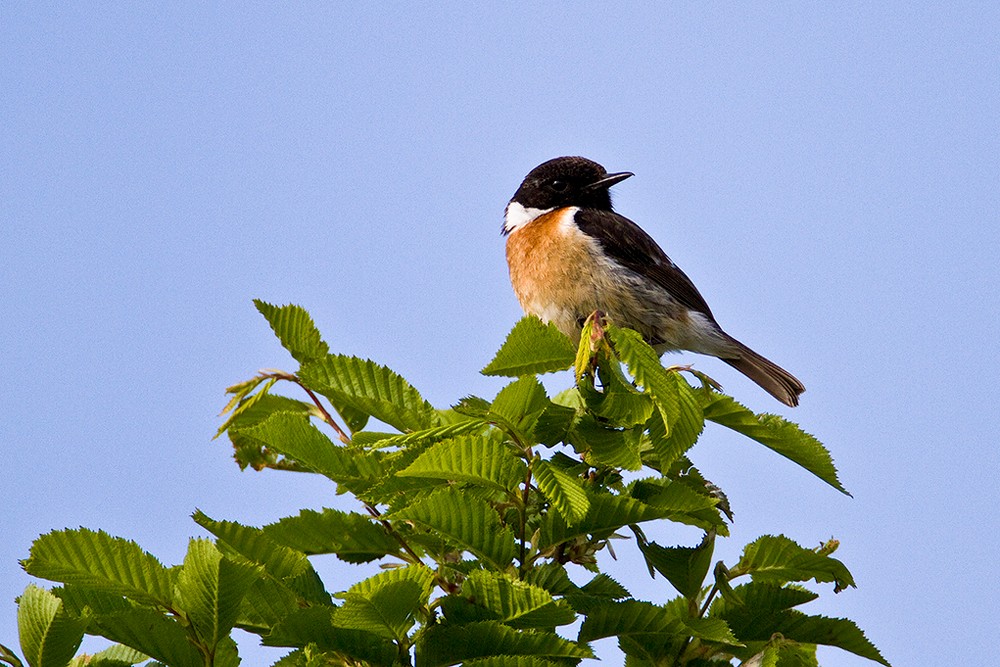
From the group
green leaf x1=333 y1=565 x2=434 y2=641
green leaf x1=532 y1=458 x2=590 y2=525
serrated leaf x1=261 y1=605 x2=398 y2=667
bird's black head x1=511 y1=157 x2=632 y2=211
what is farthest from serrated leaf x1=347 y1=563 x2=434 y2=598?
bird's black head x1=511 y1=157 x2=632 y2=211

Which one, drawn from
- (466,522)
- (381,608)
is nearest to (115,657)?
(381,608)

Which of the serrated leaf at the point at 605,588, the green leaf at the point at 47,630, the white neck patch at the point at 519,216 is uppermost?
the white neck patch at the point at 519,216

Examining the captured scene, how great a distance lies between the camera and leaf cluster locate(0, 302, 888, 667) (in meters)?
2.26

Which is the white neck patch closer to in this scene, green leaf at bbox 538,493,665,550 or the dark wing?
the dark wing

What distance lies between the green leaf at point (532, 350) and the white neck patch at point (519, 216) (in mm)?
4011

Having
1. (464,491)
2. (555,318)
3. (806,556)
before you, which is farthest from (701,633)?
(555,318)

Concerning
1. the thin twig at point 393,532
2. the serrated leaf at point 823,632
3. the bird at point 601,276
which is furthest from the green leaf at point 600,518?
the bird at point 601,276

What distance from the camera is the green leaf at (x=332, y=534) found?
2.70 meters

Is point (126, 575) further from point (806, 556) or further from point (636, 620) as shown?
point (806, 556)

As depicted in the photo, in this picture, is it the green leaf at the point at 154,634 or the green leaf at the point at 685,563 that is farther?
the green leaf at the point at 685,563

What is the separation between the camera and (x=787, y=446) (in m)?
2.84

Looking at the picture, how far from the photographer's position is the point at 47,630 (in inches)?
86.8

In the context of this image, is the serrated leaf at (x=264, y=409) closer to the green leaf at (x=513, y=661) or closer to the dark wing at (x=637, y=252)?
the green leaf at (x=513, y=661)

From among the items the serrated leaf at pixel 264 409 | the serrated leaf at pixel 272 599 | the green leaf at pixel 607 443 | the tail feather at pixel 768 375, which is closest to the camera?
the serrated leaf at pixel 272 599
